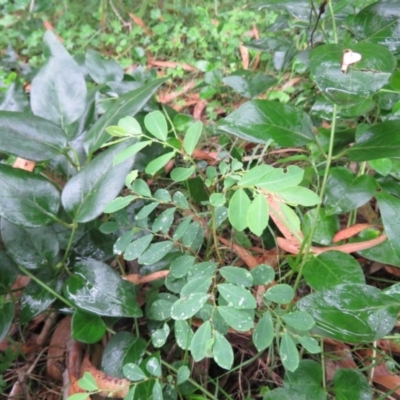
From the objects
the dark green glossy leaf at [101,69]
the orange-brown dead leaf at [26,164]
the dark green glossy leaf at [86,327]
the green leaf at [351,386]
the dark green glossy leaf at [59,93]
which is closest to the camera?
the green leaf at [351,386]

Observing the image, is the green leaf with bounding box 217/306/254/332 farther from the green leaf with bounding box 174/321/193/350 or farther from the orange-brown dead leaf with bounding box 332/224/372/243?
the orange-brown dead leaf with bounding box 332/224/372/243

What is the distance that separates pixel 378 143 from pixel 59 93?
23.8 inches

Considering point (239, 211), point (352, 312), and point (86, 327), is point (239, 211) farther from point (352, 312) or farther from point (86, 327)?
point (86, 327)

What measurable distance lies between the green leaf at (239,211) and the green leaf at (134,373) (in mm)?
272

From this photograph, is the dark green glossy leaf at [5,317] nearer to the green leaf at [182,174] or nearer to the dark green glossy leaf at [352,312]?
the green leaf at [182,174]

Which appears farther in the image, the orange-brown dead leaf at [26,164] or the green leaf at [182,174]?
the orange-brown dead leaf at [26,164]

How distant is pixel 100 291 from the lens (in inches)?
26.7

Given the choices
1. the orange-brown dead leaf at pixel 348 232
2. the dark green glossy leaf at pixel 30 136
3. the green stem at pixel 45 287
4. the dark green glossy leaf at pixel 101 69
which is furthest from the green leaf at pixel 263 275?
the dark green glossy leaf at pixel 101 69

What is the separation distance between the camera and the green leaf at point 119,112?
76 centimetres

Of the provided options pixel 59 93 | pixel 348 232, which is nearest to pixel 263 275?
pixel 348 232

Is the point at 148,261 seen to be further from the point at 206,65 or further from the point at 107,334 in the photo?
the point at 206,65

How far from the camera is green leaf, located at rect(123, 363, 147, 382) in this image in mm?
588

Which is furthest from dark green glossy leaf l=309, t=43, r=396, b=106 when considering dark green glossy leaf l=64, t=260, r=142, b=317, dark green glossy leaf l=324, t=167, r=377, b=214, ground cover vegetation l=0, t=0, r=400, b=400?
dark green glossy leaf l=64, t=260, r=142, b=317

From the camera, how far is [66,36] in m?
1.94
